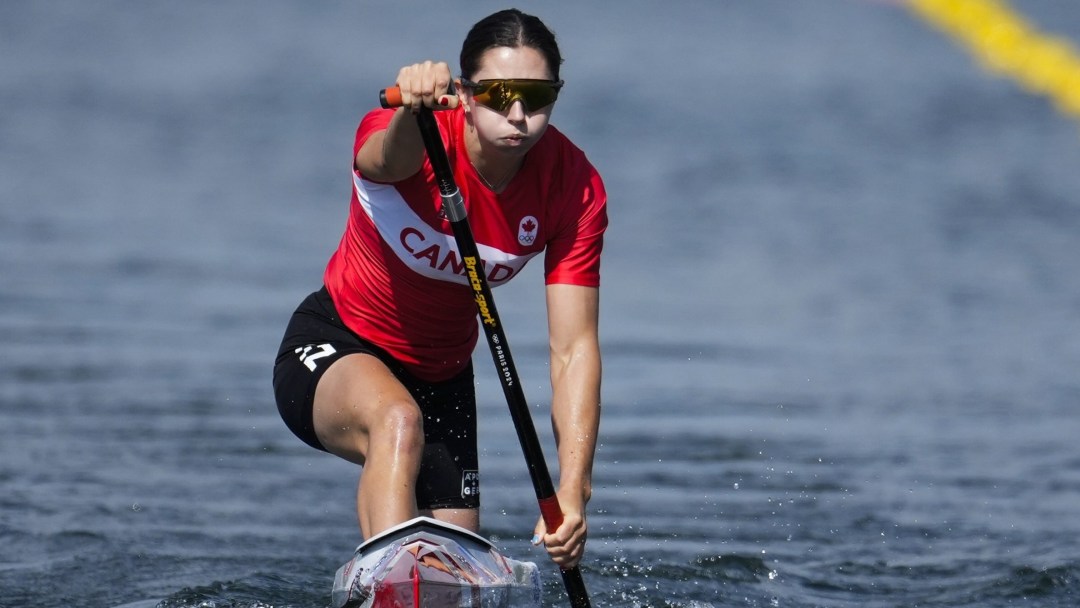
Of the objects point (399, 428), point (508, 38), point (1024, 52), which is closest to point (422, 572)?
point (399, 428)

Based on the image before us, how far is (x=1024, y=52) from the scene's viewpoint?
23297mm

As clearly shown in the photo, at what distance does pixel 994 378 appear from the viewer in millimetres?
10578

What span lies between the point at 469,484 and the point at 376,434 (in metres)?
1.00

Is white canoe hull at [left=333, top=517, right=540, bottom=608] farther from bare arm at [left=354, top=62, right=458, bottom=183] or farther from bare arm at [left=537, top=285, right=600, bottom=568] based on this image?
bare arm at [left=354, top=62, right=458, bottom=183]

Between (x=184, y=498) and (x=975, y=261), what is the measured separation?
29.4ft

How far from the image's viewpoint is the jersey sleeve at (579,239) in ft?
17.2

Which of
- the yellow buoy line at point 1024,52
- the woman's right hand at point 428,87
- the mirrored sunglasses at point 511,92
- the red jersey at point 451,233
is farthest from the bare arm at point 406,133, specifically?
the yellow buoy line at point 1024,52

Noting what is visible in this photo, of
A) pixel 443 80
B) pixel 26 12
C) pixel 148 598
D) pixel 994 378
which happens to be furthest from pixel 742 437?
pixel 26 12

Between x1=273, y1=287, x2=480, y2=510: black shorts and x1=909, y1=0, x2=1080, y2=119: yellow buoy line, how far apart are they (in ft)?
58.2

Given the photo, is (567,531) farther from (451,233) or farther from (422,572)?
(451,233)

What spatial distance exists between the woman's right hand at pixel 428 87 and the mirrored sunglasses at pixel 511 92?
23cm

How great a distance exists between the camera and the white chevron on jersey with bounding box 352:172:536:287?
525cm

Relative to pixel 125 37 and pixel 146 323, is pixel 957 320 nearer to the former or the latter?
pixel 146 323

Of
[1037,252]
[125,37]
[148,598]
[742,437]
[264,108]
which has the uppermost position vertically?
[125,37]
